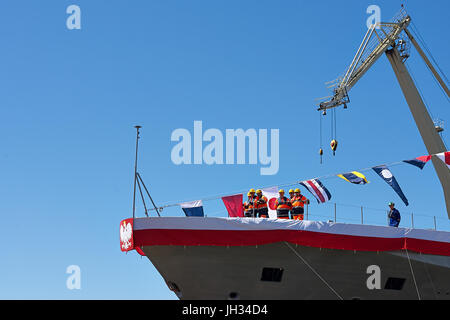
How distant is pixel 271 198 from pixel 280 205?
0.86 metres

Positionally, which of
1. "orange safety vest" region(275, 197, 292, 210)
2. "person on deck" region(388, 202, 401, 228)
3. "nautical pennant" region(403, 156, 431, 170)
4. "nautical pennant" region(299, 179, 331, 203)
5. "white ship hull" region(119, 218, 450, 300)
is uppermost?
"nautical pennant" region(403, 156, 431, 170)

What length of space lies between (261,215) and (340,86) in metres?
9.80

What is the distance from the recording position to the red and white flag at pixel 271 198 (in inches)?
903

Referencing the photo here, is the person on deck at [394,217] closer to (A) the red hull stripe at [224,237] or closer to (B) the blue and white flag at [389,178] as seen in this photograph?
(B) the blue and white flag at [389,178]

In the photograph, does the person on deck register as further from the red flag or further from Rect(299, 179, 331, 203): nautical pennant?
the red flag

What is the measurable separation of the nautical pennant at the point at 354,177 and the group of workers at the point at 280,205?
2.09 meters

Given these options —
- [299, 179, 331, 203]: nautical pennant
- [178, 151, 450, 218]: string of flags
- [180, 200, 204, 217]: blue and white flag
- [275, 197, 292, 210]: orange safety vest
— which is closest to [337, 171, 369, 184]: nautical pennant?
[178, 151, 450, 218]: string of flags


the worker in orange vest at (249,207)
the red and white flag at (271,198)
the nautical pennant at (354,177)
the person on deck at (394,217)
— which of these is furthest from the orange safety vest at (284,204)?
the person on deck at (394,217)

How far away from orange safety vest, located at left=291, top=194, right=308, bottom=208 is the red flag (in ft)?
6.87

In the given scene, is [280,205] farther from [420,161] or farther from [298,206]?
[420,161]

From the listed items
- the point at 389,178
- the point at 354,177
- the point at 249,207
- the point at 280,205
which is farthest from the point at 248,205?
the point at 389,178

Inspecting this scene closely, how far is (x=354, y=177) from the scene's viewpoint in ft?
76.5

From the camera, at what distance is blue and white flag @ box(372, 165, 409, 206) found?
74.7 feet
